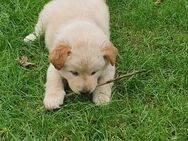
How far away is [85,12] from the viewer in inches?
234

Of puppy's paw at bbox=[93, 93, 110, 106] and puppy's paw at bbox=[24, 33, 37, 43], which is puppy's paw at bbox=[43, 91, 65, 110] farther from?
puppy's paw at bbox=[24, 33, 37, 43]

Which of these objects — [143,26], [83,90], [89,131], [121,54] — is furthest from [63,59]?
[143,26]

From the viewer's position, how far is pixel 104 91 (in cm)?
543

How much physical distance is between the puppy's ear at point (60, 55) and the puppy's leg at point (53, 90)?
1.00 ft

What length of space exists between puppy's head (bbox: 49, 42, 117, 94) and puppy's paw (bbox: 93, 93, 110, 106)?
0.16 m

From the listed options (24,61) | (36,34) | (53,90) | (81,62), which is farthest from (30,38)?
(81,62)

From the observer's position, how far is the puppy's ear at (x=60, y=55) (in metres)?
5.10

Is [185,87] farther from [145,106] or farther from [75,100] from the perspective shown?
[75,100]

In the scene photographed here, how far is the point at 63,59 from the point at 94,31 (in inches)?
20.7

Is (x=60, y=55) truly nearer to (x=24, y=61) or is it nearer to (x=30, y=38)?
(x=24, y=61)

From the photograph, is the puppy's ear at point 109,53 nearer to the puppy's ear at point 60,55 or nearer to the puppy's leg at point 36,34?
the puppy's ear at point 60,55

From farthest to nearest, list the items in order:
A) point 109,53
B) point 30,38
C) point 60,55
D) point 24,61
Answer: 1. point 30,38
2. point 24,61
3. point 109,53
4. point 60,55

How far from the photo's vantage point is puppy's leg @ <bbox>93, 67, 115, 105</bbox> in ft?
17.5

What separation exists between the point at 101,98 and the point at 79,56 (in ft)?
1.67
